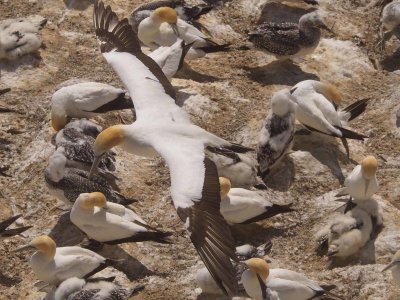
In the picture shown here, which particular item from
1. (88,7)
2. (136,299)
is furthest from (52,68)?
(136,299)

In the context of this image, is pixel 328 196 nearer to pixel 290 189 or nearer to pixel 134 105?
pixel 290 189

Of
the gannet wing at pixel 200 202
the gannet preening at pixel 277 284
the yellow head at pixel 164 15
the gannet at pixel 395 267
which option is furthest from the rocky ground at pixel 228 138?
the gannet wing at pixel 200 202

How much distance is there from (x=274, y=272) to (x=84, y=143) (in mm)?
2704

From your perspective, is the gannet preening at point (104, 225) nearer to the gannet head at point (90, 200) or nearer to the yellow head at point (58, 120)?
the gannet head at point (90, 200)

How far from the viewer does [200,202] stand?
9.67 meters

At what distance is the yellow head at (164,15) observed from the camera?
13.6 meters

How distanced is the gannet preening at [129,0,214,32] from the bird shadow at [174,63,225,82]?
91 cm

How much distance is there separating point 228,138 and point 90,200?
2.36 meters

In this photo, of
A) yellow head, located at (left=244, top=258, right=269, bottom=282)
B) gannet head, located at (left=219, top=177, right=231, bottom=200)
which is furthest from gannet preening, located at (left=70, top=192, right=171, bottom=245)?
yellow head, located at (left=244, top=258, right=269, bottom=282)

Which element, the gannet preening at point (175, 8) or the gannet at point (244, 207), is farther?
the gannet preening at point (175, 8)

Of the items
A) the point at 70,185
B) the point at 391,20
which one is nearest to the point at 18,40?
the point at 70,185

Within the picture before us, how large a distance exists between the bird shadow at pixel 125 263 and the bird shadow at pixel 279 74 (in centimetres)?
357

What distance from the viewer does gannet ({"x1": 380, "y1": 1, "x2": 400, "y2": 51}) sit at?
14188mm

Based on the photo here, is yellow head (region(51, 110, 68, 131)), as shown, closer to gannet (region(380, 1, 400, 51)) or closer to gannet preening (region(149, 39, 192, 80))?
gannet preening (region(149, 39, 192, 80))
